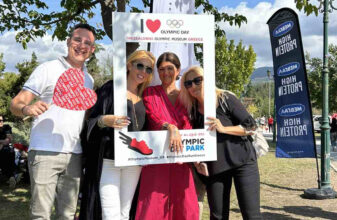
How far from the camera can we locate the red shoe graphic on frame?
2.58 metres

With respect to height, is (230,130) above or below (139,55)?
below

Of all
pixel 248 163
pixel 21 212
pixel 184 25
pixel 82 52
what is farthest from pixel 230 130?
pixel 21 212

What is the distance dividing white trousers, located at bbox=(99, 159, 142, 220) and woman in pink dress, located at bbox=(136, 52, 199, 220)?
0.13m

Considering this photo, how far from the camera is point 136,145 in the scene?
261 centimetres

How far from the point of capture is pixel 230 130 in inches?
112

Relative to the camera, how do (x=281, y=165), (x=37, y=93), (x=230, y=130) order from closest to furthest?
1. (x=37, y=93)
2. (x=230, y=130)
3. (x=281, y=165)

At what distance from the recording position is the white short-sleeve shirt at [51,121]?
2.64m

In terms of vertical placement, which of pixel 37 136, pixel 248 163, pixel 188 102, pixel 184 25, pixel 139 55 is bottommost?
pixel 248 163

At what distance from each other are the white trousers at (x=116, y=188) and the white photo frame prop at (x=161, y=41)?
0.53 feet

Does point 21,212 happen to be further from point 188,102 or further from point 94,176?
point 188,102

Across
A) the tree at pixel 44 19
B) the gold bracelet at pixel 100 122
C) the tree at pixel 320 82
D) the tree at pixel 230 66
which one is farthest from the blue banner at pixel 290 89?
the tree at pixel 230 66

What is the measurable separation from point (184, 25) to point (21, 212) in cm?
441

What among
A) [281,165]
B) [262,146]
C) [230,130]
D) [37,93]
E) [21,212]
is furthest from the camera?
[281,165]

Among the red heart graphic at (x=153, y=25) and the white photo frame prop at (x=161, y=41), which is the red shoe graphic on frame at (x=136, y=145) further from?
the red heart graphic at (x=153, y=25)
